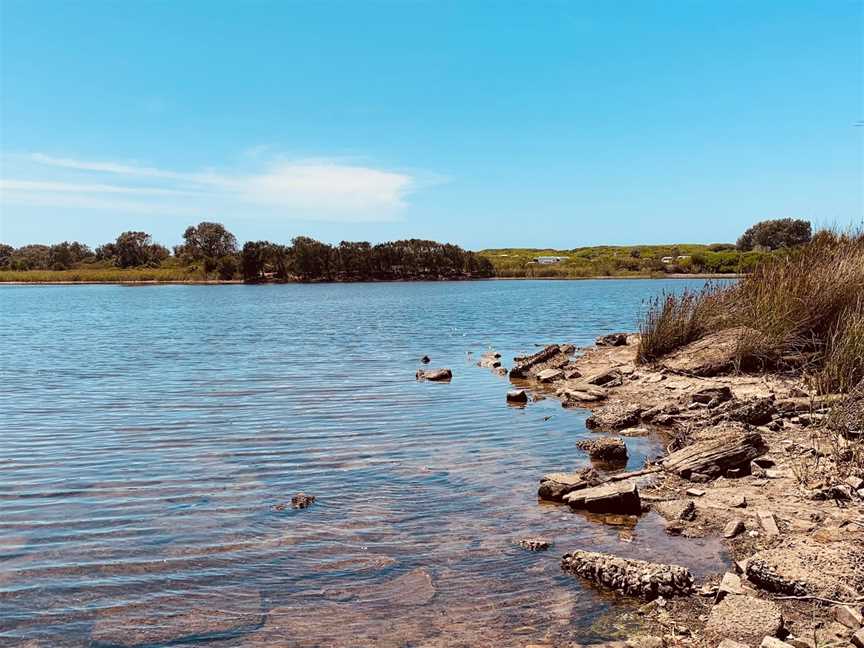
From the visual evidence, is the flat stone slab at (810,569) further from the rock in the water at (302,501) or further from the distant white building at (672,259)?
the distant white building at (672,259)

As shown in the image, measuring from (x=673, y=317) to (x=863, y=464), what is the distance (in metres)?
10.5

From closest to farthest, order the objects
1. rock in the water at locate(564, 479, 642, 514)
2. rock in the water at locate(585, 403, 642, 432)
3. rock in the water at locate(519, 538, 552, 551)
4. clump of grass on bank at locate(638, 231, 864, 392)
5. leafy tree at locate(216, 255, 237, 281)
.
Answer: rock in the water at locate(519, 538, 552, 551), rock in the water at locate(564, 479, 642, 514), clump of grass on bank at locate(638, 231, 864, 392), rock in the water at locate(585, 403, 642, 432), leafy tree at locate(216, 255, 237, 281)

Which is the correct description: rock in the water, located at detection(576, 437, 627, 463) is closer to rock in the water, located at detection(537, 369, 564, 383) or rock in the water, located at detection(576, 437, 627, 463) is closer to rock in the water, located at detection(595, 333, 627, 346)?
rock in the water, located at detection(537, 369, 564, 383)

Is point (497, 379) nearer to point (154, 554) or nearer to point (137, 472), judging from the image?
point (137, 472)

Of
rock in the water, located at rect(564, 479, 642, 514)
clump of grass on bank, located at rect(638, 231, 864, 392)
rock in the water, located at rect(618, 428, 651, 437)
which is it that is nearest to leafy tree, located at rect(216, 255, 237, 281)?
clump of grass on bank, located at rect(638, 231, 864, 392)

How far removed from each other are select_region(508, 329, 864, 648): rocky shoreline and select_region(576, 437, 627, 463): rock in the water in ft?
0.09

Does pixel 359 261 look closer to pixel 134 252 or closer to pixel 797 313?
pixel 134 252

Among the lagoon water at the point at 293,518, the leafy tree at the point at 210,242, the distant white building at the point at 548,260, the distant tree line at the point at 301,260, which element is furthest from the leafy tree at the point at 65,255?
the lagoon water at the point at 293,518

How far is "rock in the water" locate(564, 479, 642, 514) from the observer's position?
8.36 metres

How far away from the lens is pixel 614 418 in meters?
13.5

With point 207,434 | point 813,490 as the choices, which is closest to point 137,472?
point 207,434

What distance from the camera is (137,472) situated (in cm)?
1028

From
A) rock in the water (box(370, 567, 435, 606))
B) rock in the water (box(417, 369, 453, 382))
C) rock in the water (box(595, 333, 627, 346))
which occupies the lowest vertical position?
rock in the water (box(370, 567, 435, 606))

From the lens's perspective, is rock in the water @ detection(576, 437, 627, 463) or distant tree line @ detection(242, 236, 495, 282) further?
distant tree line @ detection(242, 236, 495, 282)
